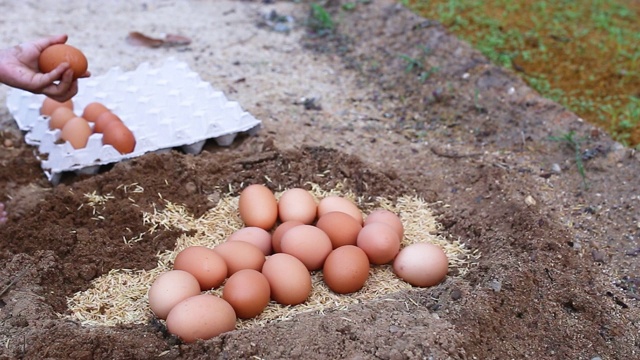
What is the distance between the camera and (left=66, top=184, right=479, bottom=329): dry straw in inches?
123

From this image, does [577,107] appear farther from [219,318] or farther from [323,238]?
[219,318]

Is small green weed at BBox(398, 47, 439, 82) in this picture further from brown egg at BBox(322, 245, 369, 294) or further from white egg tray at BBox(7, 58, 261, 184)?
brown egg at BBox(322, 245, 369, 294)

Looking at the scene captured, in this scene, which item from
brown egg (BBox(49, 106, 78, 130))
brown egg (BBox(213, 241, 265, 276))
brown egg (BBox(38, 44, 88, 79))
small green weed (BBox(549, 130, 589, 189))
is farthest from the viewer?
brown egg (BBox(49, 106, 78, 130))

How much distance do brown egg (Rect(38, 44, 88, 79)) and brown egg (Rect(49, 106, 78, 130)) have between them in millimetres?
522

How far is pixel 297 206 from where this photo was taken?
366 cm

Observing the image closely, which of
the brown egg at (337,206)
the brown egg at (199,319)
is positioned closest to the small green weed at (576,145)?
the brown egg at (337,206)

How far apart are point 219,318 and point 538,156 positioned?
2.63 m

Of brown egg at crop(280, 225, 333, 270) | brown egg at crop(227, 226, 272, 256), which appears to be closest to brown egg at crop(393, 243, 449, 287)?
brown egg at crop(280, 225, 333, 270)

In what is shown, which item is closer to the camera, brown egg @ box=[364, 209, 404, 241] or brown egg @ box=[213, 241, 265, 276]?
brown egg @ box=[213, 241, 265, 276]

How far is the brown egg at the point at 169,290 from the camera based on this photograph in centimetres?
299

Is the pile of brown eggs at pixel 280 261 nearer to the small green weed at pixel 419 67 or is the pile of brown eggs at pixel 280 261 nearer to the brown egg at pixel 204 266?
the brown egg at pixel 204 266

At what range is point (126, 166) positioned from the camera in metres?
4.00

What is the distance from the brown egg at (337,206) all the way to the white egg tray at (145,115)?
3.51 ft

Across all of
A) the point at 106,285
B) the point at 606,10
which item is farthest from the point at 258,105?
the point at 606,10
